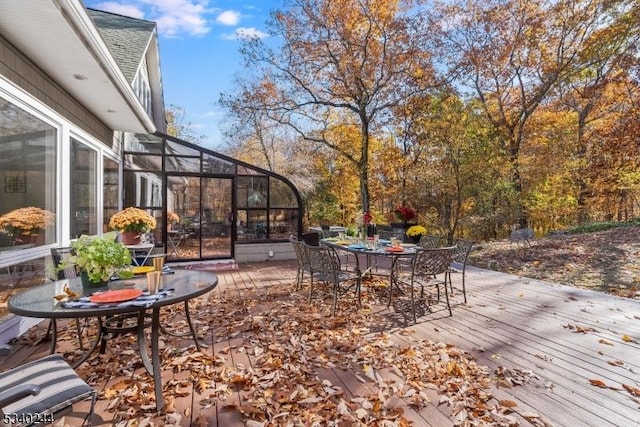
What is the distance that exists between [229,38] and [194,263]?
7106mm

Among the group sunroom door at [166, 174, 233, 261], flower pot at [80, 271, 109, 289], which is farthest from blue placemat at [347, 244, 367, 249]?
sunroom door at [166, 174, 233, 261]

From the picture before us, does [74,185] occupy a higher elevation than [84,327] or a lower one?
higher

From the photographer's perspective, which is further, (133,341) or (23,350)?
(133,341)

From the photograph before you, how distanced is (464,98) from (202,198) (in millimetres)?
9099

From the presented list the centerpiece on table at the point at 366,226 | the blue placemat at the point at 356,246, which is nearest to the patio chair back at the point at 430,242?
the centerpiece on table at the point at 366,226

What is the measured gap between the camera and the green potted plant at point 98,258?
93.1 inches

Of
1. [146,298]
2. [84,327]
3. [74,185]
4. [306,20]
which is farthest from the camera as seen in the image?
[306,20]

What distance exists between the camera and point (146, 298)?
225 centimetres

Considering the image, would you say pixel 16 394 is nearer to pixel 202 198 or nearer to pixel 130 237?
pixel 130 237

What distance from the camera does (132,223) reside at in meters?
4.92

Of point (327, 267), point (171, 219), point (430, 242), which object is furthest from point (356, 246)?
point (171, 219)

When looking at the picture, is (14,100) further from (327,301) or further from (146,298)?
(327,301)

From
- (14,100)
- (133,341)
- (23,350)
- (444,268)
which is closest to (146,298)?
(133,341)

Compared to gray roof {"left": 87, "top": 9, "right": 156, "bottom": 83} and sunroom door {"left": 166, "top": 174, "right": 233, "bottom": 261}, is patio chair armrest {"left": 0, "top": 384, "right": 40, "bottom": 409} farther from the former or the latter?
sunroom door {"left": 166, "top": 174, "right": 233, "bottom": 261}
